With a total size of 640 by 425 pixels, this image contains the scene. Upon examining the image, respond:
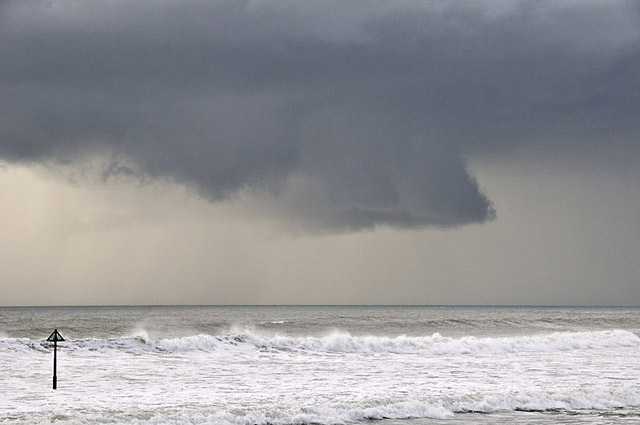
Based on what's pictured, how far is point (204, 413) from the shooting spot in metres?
17.2

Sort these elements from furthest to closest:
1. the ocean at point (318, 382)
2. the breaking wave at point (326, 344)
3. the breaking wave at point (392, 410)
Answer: the breaking wave at point (326, 344), the ocean at point (318, 382), the breaking wave at point (392, 410)

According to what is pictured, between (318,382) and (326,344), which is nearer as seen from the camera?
(318,382)

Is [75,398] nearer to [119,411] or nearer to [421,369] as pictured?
[119,411]

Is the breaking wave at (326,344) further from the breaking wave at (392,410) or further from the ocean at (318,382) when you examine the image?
the breaking wave at (392,410)

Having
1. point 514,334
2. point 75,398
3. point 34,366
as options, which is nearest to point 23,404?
point 75,398

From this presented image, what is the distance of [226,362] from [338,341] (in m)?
8.31

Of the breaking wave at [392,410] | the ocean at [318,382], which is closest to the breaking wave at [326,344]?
the ocean at [318,382]

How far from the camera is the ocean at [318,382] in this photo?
17797 millimetres

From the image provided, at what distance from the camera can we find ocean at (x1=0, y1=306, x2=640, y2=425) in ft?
58.4

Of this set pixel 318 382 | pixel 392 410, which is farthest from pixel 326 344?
pixel 392 410

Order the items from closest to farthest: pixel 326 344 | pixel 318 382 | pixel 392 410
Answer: pixel 392 410
pixel 318 382
pixel 326 344

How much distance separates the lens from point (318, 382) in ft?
77.5

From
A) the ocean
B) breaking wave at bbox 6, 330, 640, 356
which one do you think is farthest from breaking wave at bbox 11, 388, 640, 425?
breaking wave at bbox 6, 330, 640, 356

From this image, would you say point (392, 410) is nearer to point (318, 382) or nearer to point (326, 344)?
point (318, 382)
